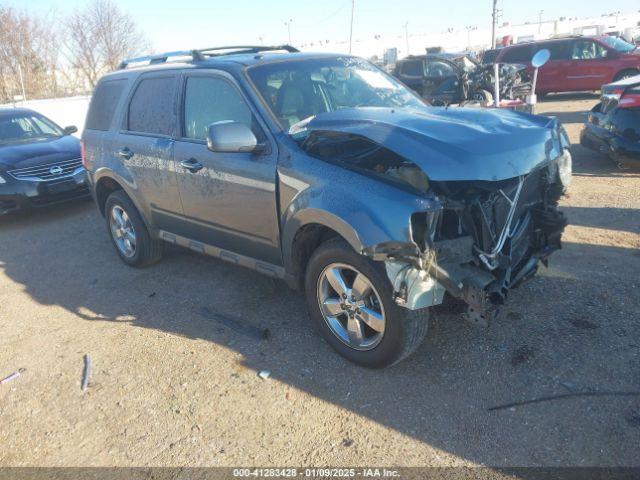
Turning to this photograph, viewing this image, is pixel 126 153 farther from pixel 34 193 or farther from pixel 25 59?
pixel 25 59

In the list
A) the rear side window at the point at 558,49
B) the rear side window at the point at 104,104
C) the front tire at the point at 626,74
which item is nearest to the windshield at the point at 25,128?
the rear side window at the point at 104,104

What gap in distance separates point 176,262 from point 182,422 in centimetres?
273

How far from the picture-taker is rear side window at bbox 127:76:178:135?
4539 mm

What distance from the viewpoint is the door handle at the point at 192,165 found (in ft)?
13.7

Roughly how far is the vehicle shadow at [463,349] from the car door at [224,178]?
2.06 feet

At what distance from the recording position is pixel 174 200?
461 cm

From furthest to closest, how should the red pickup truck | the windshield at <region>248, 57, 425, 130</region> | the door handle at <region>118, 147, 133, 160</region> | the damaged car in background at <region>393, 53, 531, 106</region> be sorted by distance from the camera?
the red pickup truck
the damaged car in background at <region>393, 53, 531, 106</region>
the door handle at <region>118, 147, 133, 160</region>
the windshield at <region>248, 57, 425, 130</region>

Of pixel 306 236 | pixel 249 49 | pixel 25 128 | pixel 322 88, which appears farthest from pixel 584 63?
pixel 306 236

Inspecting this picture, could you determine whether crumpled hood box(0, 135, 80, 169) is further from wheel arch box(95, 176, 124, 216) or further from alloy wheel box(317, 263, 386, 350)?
alloy wheel box(317, 263, 386, 350)

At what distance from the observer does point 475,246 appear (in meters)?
3.16

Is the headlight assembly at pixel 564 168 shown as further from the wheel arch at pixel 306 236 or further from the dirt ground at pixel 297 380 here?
the wheel arch at pixel 306 236

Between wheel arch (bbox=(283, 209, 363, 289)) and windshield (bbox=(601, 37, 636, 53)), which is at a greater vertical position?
windshield (bbox=(601, 37, 636, 53))

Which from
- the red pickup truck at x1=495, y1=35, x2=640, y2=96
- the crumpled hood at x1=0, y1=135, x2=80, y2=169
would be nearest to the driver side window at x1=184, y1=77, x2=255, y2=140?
the crumpled hood at x1=0, y1=135, x2=80, y2=169

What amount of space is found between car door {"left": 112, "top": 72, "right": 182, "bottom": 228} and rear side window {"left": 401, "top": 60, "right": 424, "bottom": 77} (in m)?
13.4
